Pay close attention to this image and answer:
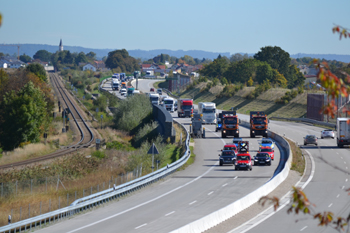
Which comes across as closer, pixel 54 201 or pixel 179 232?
pixel 179 232

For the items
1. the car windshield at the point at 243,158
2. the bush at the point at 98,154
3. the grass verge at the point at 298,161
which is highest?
the car windshield at the point at 243,158

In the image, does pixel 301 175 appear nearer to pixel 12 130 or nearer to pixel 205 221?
Answer: pixel 205 221

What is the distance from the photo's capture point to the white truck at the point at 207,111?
240 ft

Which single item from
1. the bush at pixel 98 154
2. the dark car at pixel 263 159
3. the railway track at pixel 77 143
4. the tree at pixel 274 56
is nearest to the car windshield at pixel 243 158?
the dark car at pixel 263 159

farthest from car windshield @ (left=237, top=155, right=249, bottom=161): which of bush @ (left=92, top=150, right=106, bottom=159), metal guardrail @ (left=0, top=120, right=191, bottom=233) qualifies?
bush @ (left=92, top=150, right=106, bottom=159)

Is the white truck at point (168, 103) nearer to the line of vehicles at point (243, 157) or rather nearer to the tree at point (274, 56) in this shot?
the line of vehicles at point (243, 157)

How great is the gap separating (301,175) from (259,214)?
13678 mm

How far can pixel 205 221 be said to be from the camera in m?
20.7

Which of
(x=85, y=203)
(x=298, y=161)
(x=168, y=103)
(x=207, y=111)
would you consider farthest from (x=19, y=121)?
(x=168, y=103)

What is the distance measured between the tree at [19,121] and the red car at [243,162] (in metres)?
29.1

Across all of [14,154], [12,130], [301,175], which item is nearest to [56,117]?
[12,130]

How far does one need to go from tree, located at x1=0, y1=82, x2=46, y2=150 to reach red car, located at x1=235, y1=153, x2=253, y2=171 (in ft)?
95.6

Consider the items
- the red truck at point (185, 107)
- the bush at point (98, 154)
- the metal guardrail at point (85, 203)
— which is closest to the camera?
the metal guardrail at point (85, 203)

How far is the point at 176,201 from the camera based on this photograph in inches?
1096
